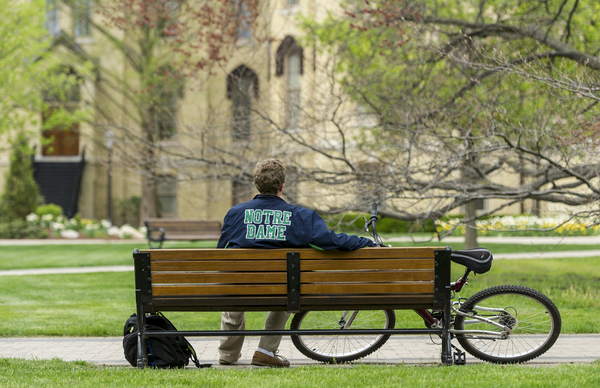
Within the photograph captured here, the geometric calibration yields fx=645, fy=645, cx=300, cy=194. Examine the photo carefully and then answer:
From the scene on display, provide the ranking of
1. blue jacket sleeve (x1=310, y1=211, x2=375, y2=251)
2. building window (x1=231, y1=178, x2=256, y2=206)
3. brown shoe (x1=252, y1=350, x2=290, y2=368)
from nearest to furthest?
blue jacket sleeve (x1=310, y1=211, x2=375, y2=251) < brown shoe (x1=252, y1=350, x2=290, y2=368) < building window (x1=231, y1=178, x2=256, y2=206)

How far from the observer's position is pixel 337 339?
211 inches

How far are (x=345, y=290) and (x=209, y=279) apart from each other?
3.25ft

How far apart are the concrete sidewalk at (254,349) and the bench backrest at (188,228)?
415 inches

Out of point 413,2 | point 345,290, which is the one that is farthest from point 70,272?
point 345,290

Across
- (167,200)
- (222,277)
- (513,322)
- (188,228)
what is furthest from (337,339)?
(167,200)

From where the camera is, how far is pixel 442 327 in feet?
15.7

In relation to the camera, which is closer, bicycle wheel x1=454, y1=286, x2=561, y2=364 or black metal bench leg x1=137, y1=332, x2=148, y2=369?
Result: black metal bench leg x1=137, y1=332, x2=148, y2=369

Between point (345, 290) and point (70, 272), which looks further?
point (70, 272)

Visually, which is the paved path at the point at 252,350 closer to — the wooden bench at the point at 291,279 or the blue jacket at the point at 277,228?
the wooden bench at the point at 291,279

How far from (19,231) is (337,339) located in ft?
65.5

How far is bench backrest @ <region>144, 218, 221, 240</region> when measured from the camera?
17.0m

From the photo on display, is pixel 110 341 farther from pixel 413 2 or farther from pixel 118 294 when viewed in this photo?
pixel 413 2

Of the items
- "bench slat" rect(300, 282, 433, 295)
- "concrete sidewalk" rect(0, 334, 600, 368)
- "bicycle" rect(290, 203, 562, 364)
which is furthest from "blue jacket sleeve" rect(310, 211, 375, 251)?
"concrete sidewalk" rect(0, 334, 600, 368)

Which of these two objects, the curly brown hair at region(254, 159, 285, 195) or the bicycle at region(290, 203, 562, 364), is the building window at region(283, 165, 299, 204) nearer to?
the bicycle at region(290, 203, 562, 364)
